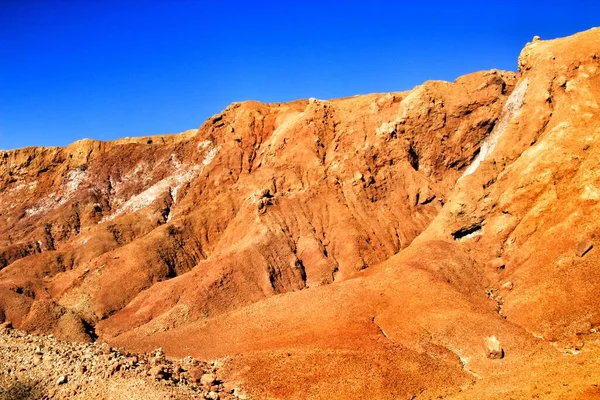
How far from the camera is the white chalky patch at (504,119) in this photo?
152ft

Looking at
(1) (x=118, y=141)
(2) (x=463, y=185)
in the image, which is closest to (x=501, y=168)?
(2) (x=463, y=185)

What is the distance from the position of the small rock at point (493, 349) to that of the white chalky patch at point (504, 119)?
22.4 metres

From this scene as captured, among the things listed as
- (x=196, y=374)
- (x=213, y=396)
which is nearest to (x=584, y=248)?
(x=213, y=396)

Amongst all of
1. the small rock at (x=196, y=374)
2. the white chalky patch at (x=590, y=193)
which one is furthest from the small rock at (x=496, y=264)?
the small rock at (x=196, y=374)

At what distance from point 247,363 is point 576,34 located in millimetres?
40427

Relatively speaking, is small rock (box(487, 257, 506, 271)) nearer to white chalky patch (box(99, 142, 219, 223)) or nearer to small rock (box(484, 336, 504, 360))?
small rock (box(484, 336, 504, 360))

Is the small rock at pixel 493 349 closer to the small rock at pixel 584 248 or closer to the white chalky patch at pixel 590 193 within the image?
the small rock at pixel 584 248

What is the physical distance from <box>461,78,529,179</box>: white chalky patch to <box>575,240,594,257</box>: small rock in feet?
53.4

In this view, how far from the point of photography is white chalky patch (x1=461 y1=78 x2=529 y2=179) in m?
46.2

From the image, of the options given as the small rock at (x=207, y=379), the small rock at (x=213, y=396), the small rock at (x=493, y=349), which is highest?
the small rock at (x=207, y=379)

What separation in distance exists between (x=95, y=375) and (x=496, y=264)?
2833 cm

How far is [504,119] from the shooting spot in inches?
1895

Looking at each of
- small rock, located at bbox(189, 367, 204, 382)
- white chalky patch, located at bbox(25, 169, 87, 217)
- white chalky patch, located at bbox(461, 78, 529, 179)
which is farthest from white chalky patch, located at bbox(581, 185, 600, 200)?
white chalky patch, located at bbox(25, 169, 87, 217)

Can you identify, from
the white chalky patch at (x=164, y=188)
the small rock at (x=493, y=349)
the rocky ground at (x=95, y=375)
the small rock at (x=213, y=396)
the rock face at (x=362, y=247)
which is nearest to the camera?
the rocky ground at (x=95, y=375)
